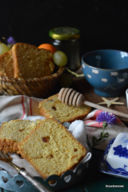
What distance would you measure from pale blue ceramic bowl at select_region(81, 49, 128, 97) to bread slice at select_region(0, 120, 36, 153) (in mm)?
554

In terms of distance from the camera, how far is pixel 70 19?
2.53 metres

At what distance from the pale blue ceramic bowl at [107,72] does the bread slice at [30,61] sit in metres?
0.24

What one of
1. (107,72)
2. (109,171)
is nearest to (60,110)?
(107,72)

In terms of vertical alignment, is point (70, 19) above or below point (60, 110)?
above

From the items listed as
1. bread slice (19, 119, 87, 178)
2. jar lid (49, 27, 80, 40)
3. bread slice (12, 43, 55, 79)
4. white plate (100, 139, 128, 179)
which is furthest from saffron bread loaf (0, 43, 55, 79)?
white plate (100, 139, 128, 179)

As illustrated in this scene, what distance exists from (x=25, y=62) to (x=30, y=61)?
35mm

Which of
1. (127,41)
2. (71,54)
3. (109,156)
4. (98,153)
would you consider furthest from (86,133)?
(127,41)

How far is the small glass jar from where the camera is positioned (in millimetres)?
2217

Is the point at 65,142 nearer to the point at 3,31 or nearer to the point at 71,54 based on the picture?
the point at 71,54

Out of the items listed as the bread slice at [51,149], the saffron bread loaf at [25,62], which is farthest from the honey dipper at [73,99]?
the bread slice at [51,149]

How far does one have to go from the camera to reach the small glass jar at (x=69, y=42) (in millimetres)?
2217

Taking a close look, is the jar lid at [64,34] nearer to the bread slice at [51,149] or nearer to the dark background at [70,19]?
the dark background at [70,19]

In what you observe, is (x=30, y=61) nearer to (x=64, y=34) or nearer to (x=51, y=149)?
(x=64, y=34)

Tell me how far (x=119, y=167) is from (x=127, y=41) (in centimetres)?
156
